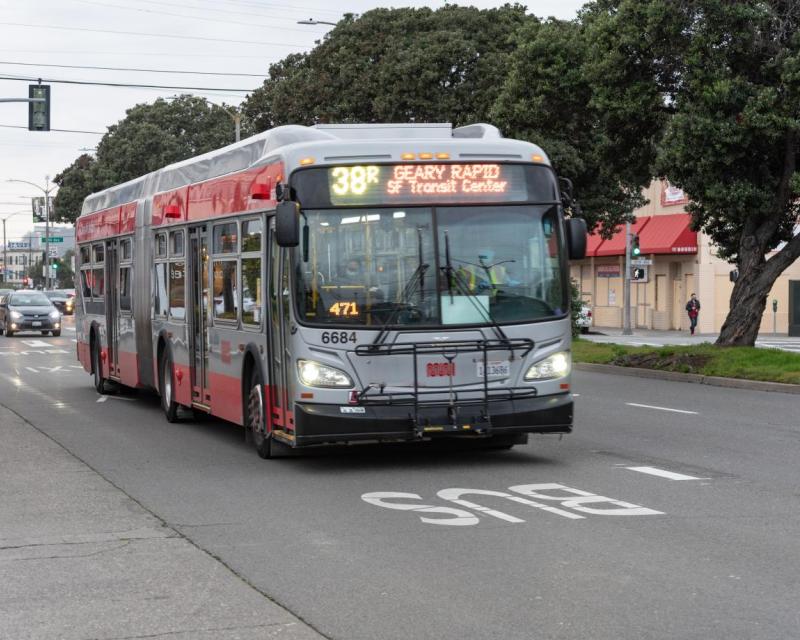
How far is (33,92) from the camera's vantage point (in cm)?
3619

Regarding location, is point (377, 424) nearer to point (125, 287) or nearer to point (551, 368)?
point (551, 368)

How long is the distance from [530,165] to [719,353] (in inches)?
573

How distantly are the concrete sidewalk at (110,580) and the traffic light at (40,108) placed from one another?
2588cm

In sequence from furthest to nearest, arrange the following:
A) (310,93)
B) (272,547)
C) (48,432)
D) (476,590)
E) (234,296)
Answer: (310,93)
(48,432)
(234,296)
(272,547)
(476,590)

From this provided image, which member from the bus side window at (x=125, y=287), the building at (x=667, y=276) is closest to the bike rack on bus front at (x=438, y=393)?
the bus side window at (x=125, y=287)

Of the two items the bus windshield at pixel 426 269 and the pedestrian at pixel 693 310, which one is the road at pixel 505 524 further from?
the pedestrian at pixel 693 310

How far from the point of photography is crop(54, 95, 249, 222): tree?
80562 mm

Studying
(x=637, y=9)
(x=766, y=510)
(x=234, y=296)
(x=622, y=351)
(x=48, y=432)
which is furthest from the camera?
(x=622, y=351)

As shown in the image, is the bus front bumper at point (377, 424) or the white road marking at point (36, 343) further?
the white road marking at point (36, 343)

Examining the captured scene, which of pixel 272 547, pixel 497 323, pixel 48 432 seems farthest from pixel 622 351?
pixel 272 547

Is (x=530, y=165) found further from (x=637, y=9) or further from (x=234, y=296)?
(x=637, y=9)

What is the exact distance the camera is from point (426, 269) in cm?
1209

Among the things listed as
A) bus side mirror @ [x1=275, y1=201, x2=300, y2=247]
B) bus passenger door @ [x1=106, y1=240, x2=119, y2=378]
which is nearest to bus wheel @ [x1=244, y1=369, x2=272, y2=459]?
bus side mirror @ [x1=275, y1=201, x2=300, y2=247]

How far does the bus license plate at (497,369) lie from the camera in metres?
12.1
